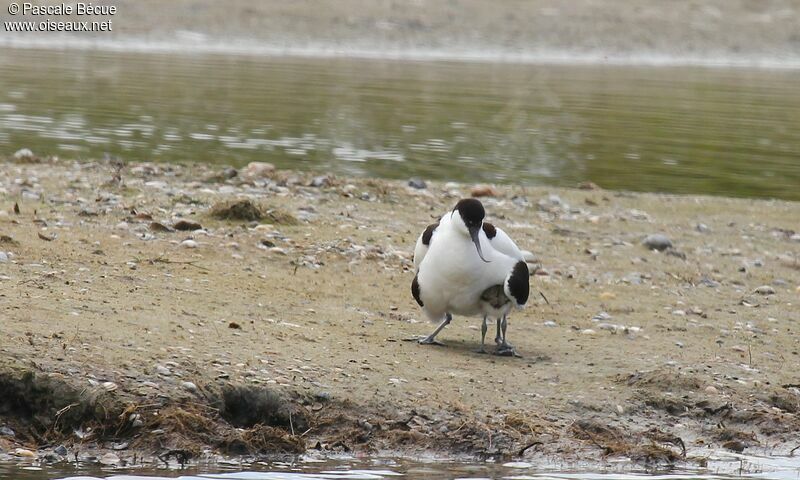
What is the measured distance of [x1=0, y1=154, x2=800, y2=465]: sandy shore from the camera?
673 cm

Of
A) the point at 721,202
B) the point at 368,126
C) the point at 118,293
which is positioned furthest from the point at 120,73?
the point at 118,293

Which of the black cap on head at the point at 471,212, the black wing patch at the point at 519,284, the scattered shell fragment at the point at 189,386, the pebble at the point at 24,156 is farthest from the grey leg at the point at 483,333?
the pebble at the point at 24,156

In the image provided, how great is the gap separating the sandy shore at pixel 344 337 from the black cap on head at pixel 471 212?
828mm

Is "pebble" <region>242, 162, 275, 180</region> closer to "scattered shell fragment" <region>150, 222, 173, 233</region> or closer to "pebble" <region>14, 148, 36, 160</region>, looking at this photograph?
"pebble" <region>14, 148, 36, 160</region>

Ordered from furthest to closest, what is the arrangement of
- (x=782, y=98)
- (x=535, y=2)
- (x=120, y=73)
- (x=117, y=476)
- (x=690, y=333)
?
(x=535, y=2)
(x=782, y=98)
(x=120, y=73)
(x=690, y=333)
(x=117, y=476)

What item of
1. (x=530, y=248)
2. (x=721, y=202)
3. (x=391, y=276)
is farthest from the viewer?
(x=721, y=202)

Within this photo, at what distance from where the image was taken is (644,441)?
7191 mm

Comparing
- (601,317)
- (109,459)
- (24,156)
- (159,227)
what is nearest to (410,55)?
(24,156)

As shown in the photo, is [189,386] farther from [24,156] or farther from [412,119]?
[412,119]

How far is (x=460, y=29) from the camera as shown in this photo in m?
36.5

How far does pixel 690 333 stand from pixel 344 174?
6.86 meters

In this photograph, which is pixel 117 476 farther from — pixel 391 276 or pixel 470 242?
pixel 391 276

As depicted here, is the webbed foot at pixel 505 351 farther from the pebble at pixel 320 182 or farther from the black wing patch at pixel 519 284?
the pebble at pixel 320 182

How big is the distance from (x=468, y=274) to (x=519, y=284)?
309 mm
